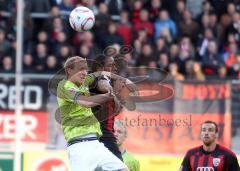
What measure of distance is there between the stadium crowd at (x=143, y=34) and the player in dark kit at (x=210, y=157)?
12.9 ft

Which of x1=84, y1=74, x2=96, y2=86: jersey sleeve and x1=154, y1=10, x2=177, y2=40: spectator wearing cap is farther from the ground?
x1=154, y1=10, x2=177, y2=40: spectator wearing cap

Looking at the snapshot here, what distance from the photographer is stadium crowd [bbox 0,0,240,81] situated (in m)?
16.2

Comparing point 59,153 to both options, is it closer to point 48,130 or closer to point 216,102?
point 48,130

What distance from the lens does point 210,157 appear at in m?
11.6

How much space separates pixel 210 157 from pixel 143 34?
5.83 meters

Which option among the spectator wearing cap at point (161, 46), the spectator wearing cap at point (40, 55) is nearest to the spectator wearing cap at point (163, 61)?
the spectator wearing cap at point (161, 46)

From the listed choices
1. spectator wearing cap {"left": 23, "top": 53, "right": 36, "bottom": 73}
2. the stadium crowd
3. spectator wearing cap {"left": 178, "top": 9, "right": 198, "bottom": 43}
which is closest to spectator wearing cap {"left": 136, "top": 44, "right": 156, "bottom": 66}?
the stadium crowd

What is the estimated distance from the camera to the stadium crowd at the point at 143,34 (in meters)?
16.2

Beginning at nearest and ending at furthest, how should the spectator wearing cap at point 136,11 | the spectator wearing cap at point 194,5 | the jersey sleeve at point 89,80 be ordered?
the jersey sleeve at point 89,80 → the spectator wearing cap at point 136,11 → the spectator wearing cap at point 194,5

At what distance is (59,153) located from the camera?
1409cm

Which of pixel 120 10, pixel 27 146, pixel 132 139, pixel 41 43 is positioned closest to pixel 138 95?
pixel 132 139

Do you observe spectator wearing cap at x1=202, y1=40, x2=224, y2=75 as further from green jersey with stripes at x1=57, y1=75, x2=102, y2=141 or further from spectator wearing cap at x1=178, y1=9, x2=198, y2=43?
green jersey with stripes at x1=57, y1=75, x2=102, y2=141

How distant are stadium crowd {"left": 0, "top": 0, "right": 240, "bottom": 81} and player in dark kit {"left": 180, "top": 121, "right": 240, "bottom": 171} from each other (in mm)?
3927

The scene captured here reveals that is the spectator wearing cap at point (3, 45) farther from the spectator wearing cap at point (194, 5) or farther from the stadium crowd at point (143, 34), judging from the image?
the spectator wearing cap at point (194, 5)
